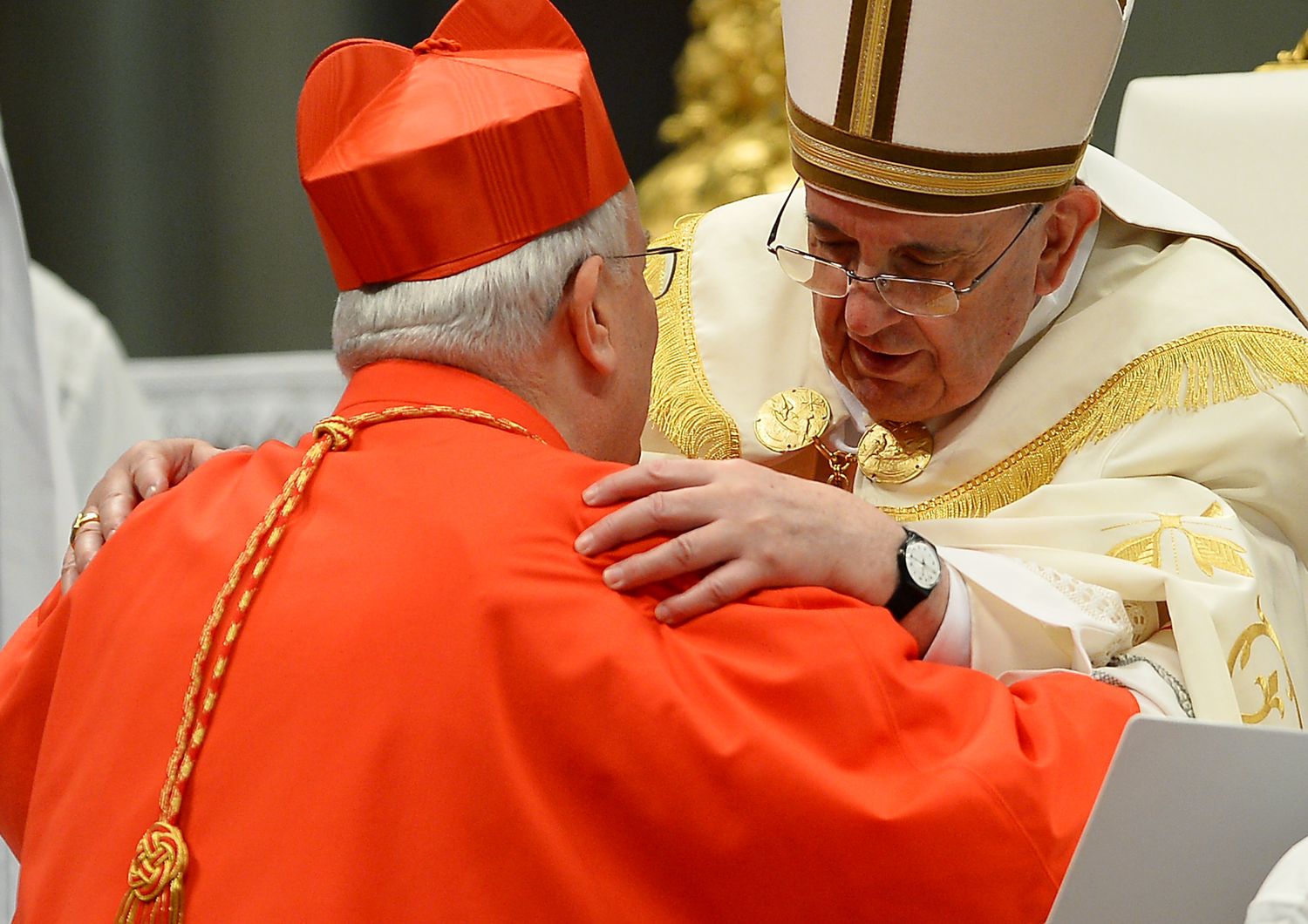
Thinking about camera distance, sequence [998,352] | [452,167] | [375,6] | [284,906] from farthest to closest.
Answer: [375,6] → [998,352] → [452,167] → [284,906]

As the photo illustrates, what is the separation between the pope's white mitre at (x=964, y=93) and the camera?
2.15 meters

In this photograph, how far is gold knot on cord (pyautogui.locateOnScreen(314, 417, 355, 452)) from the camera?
1.69m

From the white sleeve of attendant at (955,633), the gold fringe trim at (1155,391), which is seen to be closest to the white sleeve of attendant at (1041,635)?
the white sleeve of attendant at (955,633)

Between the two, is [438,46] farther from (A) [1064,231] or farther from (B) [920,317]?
(A) [1064,231]

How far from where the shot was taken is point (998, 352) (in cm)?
233

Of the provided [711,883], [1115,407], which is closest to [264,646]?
[711,883]

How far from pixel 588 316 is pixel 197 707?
0.55 metres

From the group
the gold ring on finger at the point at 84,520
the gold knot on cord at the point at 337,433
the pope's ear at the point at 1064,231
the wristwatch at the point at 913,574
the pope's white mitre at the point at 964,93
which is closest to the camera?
the gold knot on cord at the point at 337,433

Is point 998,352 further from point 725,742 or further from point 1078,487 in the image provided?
point 725,742

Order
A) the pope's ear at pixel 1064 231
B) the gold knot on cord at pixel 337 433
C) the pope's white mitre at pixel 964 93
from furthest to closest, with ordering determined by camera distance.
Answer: the pope's ear at pixel 1064 231 < the pope's white mitre at pixel 964 93 < the gold knot on cord at pixel 337 433

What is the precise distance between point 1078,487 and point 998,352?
0.25 metres

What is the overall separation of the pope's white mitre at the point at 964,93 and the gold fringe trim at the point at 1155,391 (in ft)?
0.95

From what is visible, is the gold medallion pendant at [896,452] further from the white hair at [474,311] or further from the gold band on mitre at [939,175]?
the white hair at [474,311]

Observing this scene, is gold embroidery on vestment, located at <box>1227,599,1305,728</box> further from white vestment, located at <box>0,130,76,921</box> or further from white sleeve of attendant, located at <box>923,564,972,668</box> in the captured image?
white vestment, located at <box>0,130,76,921</box>
